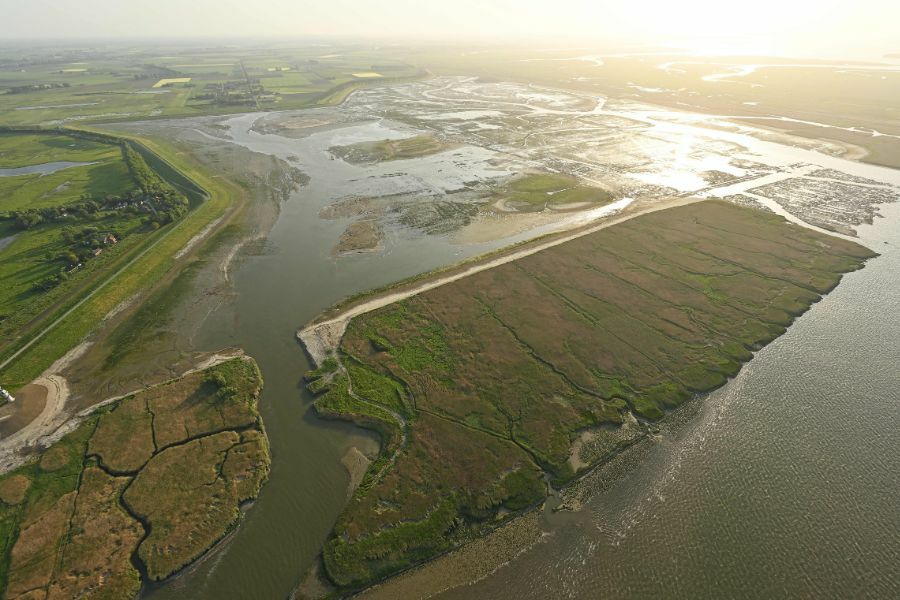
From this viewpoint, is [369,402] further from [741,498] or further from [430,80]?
[430,80]

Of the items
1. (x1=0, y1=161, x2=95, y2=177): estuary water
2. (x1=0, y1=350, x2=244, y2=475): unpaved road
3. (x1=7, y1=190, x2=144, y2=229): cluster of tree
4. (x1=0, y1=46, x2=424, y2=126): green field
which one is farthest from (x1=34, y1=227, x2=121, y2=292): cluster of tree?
(x1=0, y1=46, x2=424, y2=126): green field

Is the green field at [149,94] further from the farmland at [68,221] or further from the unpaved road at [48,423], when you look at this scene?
the unpaved road at [48,423]

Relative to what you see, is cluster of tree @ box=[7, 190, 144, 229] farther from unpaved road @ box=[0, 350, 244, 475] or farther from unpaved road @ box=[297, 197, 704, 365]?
unpaved road @ box=[297, 197, 704, 365]

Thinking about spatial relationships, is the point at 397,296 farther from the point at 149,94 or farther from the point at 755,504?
the point at 149,94

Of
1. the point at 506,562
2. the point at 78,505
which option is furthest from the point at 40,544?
the point at 506,562

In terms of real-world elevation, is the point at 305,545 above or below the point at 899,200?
below

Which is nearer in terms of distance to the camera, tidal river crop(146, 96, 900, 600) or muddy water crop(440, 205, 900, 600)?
muddy water crop(440, 205, 900, 600)

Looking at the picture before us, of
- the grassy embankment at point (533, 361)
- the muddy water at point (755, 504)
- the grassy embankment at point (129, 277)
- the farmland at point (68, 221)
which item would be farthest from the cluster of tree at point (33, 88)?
the muddy water at point (755, 504)
